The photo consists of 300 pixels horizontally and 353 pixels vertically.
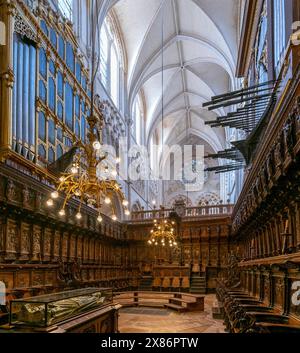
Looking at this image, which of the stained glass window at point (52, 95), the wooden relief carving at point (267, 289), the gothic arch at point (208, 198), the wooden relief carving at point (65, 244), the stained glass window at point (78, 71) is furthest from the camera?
the gothic arch at point (208, 198)

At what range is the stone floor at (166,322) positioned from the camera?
8.98m

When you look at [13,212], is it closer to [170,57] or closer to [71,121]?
[71,121]

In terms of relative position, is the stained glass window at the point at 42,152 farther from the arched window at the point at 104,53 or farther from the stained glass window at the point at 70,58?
the arched window at the point at 104,53

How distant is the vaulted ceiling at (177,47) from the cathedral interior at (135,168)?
87mm

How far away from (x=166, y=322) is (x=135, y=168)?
700 inches

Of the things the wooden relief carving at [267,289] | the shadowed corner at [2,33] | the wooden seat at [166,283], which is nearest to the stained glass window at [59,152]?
the shadowed corner at [2,33]

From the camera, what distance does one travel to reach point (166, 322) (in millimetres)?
10203

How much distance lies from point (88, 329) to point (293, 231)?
4.25 m

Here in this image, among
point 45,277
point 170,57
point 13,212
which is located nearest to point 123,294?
point 45,277

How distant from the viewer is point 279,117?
7.46 m

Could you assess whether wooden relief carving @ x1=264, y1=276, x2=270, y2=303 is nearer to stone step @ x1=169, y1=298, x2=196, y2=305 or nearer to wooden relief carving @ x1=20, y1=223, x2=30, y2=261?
stone step @ x1=169, y1=298, x2=196, y2=305

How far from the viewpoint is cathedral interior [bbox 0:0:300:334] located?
705 centimetres

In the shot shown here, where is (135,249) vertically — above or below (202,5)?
below

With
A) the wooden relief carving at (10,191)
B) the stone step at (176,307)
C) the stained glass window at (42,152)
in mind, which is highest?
the stained glass window at (42,152)
